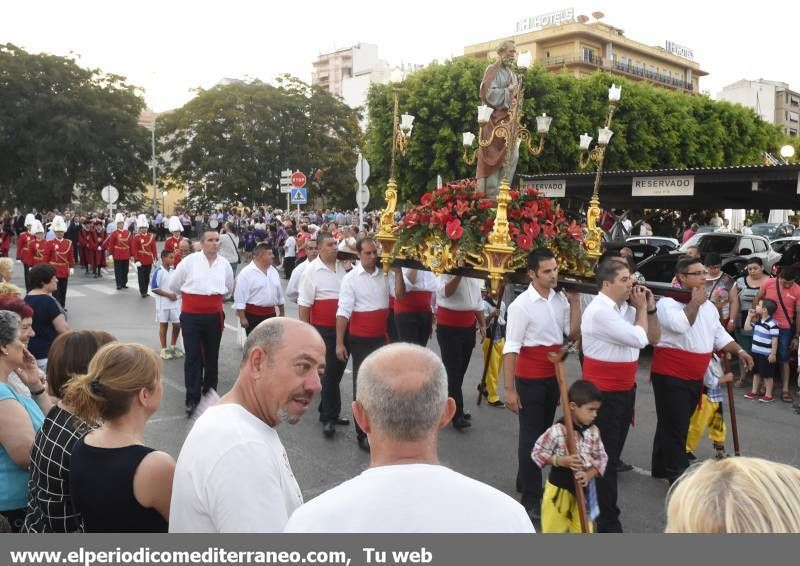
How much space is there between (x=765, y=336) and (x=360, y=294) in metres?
5.20

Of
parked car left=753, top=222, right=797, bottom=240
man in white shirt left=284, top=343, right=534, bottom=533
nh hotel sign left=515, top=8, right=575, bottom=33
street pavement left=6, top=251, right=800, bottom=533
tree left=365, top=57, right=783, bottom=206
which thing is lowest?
street pavement left=6, top=251, right=800, bottom=533

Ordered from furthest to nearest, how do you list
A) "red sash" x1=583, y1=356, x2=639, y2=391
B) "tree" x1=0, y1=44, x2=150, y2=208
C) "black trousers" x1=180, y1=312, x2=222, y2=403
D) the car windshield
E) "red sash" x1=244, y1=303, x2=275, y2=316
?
"tree" x1=0, y1=44, x2=150, y2=208 < the car windshield < "red sash" x1=244, y1=303, x2=275, y2=316 < "black trousers" x1=180, y1=312, x2=222, y2=403 < "red sash" x1=583, y1=356, x2=639, y2=391

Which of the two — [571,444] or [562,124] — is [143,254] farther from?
[562,124]

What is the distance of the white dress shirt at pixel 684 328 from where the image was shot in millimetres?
5539

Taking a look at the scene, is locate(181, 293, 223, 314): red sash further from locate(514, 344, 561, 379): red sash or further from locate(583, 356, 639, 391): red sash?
locate(583, 356, 639, 391): red sash

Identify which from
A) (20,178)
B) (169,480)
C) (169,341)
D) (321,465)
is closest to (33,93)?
(20,178)

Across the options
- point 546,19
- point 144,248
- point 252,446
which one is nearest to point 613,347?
point 252,446

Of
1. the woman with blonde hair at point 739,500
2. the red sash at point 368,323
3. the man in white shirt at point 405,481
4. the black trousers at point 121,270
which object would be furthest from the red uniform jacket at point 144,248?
the woman with blonde hair at point 739,500

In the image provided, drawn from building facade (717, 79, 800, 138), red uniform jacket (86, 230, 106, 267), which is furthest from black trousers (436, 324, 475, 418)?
building facade (717, 79, 800, 138)

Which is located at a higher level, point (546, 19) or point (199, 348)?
point (546, 19)

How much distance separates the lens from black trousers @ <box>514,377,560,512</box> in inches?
206

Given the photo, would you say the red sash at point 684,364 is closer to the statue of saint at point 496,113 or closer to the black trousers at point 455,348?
the black trousers at point 455,348

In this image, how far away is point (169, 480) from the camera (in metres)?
2.55

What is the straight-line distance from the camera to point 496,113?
7.90 meters
